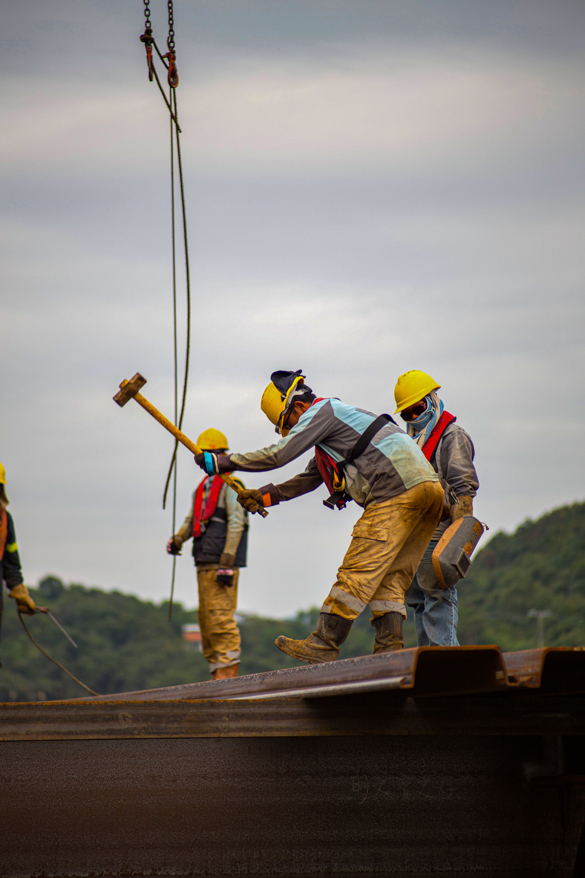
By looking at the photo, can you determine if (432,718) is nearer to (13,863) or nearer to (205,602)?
(13,863)

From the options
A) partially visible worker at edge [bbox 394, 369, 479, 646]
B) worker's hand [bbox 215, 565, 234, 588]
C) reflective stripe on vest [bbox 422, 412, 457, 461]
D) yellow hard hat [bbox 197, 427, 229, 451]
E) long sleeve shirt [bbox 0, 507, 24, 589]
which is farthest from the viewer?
yellow hard hat [bbox 197, 427, 229, 451]

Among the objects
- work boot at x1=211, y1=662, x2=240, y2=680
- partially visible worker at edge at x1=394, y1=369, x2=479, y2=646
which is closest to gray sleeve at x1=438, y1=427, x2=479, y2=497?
partially visible worker at edge at x1=394, y1=369, x2=479, y2=646

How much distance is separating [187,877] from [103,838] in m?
0.33

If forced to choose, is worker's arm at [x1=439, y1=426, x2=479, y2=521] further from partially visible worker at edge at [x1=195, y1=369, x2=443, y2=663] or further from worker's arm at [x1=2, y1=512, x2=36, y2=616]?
worker's arm at [x1=2, y1=512, x2=36, y2=616]

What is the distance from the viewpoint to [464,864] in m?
3.22

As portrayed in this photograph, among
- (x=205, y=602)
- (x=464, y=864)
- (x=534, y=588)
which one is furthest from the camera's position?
(x=534, y=588)

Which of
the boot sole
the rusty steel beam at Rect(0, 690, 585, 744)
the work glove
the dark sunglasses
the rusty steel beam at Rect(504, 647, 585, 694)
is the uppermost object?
the dark sunglasses

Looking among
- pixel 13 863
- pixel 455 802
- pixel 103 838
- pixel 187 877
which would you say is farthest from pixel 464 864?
pixel 13 863

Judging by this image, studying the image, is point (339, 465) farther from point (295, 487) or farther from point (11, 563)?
point (11, 563)

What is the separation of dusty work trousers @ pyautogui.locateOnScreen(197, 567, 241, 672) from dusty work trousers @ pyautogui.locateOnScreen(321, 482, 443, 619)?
3577 millimetres

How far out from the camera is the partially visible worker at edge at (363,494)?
416 centimetres

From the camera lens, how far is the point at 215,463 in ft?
15.1

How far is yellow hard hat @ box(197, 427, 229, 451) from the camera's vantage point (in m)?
8.30

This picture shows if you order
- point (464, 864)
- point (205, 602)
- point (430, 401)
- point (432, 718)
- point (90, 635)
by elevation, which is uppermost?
point (90, 635)
